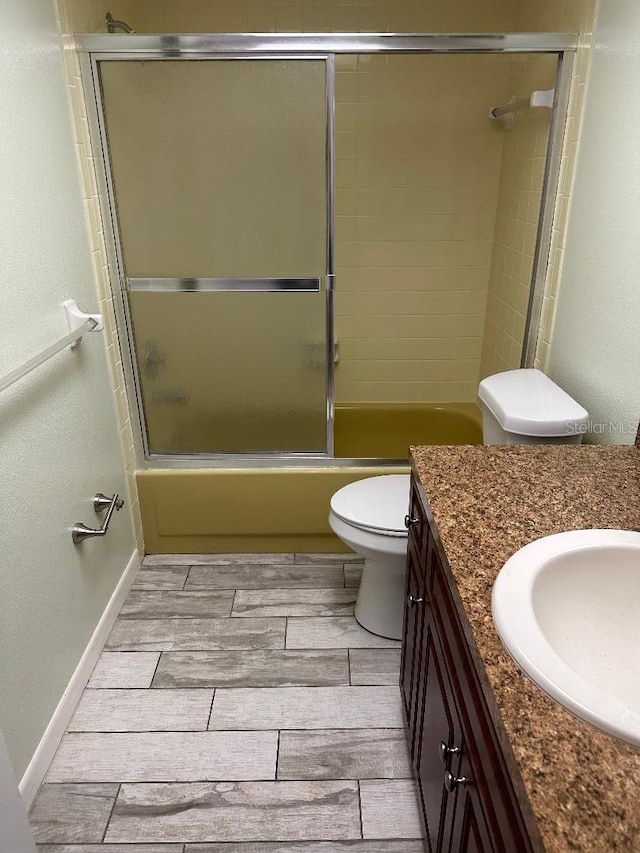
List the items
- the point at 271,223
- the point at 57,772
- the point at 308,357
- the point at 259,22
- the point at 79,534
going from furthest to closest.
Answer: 1. the point at 259,22
2. the point at 308,357
3. the point at 271,223
4. the point at 79,534
5. the point at 57,772

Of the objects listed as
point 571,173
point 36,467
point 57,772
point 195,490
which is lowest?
point 57,772

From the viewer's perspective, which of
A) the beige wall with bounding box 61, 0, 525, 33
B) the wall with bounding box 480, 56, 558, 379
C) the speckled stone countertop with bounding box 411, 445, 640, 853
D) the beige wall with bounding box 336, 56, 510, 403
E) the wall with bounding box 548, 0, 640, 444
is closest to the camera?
the speckled stone countertop with bounding box 411, 445, 640, 853

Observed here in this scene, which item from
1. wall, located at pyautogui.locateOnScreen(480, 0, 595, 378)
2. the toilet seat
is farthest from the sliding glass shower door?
wall, located at pyautogui.locateOnScreen(480, 0, 595, 378)

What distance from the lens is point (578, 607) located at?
1.08 meters

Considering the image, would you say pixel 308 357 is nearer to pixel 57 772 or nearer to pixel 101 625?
pixel 101 625

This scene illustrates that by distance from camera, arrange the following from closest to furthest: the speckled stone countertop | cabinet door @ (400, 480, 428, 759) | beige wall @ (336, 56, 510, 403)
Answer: the speckled stone countertop
cabinet door @ (400, 480, 428, 759)
beige wall @ (336, 56, 510, 403)

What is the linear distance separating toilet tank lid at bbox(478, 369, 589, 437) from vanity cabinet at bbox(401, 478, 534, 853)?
455 millimetres

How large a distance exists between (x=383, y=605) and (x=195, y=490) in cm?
91

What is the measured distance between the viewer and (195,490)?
2.50m

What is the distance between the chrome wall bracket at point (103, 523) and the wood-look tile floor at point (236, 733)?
451mm

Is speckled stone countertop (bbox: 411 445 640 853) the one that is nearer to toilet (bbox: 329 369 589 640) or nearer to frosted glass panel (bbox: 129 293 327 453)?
toilet (bbox: 329 369 589 640)

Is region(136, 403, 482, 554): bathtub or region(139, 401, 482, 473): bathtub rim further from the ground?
region(139, 401, 482, 473): bathtub rim

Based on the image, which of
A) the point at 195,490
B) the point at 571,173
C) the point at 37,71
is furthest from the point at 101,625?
the point at 571,173

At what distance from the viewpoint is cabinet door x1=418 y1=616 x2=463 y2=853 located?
3.51 feet
